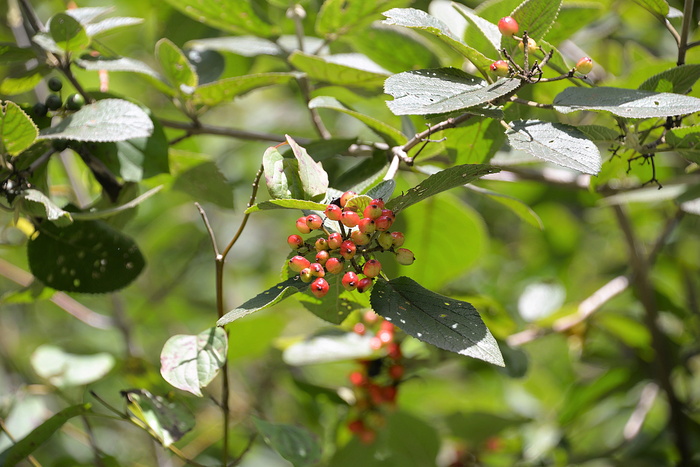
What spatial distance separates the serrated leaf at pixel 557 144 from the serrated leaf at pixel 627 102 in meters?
0.03

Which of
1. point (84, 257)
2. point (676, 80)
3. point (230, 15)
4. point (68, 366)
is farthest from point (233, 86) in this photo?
point (68, 366)

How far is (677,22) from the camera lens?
1.44m

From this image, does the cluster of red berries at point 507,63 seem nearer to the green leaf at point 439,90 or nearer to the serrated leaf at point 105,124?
the green leaf at point 439,90

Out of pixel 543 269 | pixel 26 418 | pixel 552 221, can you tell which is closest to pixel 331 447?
pixel 26 418

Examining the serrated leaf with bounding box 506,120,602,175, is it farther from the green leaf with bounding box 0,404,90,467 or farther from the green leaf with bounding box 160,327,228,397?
the green leaf with bounding box 0,404,90,467

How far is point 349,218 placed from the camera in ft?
2.76

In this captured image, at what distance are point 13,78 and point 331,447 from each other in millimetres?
1315

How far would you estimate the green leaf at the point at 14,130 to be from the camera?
3.37 ft

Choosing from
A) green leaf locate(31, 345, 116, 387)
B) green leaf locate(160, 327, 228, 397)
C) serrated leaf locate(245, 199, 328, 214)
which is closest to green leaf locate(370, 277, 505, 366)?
serrated leaf locate(245, 199, 328, 214)

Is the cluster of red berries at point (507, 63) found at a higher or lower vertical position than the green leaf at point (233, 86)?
higher

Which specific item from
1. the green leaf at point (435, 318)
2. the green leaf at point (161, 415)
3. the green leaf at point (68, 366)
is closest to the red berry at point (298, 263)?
the green leaf at point (435, 318)

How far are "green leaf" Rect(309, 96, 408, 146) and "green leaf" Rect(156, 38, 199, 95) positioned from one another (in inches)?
12.1

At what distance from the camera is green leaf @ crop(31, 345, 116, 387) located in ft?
5.67

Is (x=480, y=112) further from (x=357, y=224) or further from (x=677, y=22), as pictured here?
(x=677, y=22)
